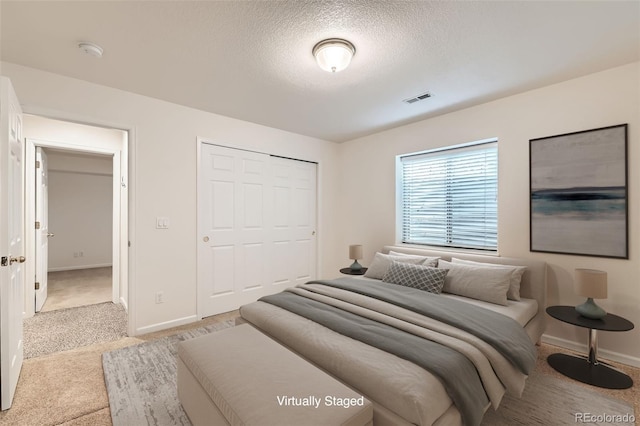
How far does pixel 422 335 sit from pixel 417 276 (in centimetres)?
116

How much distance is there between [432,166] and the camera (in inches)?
147

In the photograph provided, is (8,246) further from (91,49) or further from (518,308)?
(518,308)

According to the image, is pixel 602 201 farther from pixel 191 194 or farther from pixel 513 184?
pixel 191 194

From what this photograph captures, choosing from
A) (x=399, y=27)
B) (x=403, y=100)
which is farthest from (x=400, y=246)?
(x=399, y=27)

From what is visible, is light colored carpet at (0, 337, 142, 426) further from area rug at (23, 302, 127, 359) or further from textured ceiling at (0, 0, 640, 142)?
textured ceiling at (0, 0, 640, 142)

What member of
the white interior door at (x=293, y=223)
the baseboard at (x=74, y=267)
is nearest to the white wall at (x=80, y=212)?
the baseboard at (x=74, y=267)

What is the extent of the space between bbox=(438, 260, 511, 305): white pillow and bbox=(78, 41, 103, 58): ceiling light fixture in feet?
11.3

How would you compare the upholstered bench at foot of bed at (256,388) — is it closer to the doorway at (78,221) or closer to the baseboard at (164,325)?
the baseboard at (164,325)

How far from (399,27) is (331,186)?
3.01 meters

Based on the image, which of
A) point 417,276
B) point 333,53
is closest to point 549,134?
point 417,276

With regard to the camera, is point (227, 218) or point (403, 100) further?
point (227, 218)

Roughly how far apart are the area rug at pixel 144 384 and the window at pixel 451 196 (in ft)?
10.0

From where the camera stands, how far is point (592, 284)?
2189mm

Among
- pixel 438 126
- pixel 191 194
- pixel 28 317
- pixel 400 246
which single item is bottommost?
pixel 28 317
